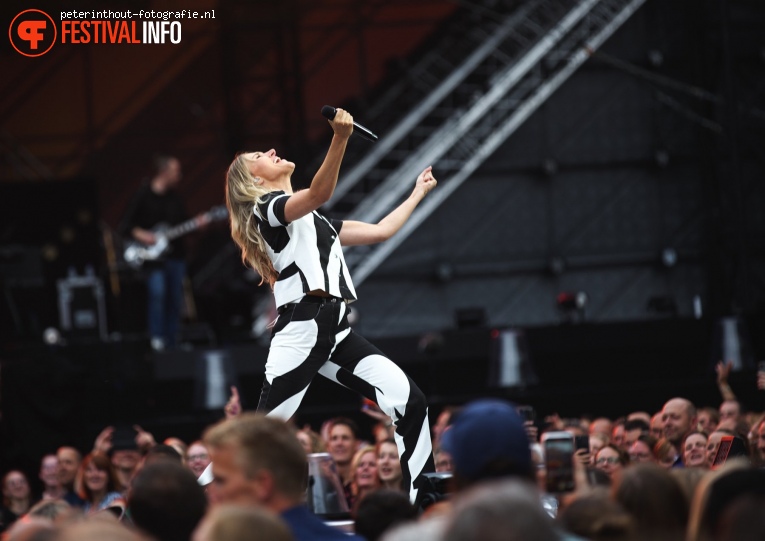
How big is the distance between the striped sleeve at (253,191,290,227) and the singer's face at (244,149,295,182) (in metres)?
0.16

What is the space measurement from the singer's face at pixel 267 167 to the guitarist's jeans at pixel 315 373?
1.88 ft

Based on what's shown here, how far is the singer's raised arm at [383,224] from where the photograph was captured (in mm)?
5488

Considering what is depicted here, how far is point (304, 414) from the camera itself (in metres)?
9.73

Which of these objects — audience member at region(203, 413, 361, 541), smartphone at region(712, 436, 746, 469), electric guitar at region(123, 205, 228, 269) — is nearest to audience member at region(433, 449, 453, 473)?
smartphone at region(712, 436, 746, 469)

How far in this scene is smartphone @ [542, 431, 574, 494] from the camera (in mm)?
3684

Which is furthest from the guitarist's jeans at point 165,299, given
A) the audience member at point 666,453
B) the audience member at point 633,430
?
the audience member at point 666,453

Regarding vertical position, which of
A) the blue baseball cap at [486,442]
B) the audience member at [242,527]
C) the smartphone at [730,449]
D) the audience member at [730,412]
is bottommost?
the audience member at [730,412]

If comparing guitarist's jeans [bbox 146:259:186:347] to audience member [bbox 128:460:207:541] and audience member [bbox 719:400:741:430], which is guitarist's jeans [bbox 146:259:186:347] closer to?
audience member [bbox 719:400:741:430]

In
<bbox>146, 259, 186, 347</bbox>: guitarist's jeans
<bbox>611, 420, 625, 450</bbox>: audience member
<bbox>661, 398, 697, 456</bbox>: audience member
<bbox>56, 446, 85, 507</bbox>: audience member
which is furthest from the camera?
<bbox>146, 259, 186, 347</bbox>: guitarist's jeans

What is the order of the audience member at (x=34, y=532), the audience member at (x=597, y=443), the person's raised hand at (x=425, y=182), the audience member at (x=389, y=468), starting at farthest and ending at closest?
the audience member at (x=389, y=468), the audience member at (x=597, y=443), the person's raised hand at (x=425, y=182), the audience member at (x=34, y=532)

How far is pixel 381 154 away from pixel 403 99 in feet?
3.79

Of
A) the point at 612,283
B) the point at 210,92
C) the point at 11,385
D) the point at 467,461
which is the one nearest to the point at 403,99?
the point at 210,92

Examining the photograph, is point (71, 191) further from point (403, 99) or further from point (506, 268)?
point (506, 268)

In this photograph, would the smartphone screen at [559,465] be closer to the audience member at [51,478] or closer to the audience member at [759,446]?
the audience member at [759,446]
